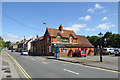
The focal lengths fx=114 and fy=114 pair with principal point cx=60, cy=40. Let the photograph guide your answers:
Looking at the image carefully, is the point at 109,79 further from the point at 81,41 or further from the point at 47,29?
the point at 81,41

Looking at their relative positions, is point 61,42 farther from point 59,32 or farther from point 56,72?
point 56,72

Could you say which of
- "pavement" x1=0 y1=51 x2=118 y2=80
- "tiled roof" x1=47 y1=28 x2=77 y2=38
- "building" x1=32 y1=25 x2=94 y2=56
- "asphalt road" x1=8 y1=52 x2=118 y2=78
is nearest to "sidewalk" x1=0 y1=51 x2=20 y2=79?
"pavement" x1=0 y1=51 x2=118 y2=80

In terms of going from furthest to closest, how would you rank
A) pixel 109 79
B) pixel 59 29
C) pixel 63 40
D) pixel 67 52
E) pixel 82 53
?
1. pixel 59 29
2. pixel 63 40
3. pixel 67 52
4. pixel 82 53
5. pixel 109 79

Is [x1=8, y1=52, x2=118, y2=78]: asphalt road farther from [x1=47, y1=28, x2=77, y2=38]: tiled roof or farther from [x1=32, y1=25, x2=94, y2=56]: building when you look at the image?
[x1=47, y1=28, x2=77, y2=38]: tiled roof

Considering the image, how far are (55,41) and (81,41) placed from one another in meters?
12.2

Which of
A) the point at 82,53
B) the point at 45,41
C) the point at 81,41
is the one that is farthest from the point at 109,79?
the point at 81,41

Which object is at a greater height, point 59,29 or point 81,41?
point 59,29

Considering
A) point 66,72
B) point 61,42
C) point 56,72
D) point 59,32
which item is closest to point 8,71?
point 56,72

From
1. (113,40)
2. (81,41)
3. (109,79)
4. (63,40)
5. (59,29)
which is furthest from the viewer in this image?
(113,40)

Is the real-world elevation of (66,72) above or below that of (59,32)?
below

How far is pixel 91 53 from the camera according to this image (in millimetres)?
40469

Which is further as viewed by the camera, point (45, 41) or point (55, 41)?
point (45, 41)

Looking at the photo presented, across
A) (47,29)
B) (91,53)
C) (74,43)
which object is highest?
(47,29)

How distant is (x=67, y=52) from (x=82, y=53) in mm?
6290
